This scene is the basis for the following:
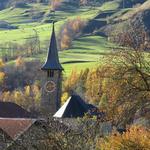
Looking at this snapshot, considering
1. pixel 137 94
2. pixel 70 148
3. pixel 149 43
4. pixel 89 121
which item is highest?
pixel 149 43

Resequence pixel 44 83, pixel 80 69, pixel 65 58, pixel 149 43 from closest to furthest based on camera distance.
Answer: pixel 149 43 → pixel 44 83 → pixel 80 69 → pixel 65 58

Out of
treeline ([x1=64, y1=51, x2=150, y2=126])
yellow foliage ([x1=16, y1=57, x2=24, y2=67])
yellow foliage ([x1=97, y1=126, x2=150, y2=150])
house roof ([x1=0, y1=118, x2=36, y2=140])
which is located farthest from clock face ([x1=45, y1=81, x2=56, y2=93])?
treeline ([x1=64, y1=51, x2=150, y2=126])

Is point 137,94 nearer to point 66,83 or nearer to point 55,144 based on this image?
point 55,144

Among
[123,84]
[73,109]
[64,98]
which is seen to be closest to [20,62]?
[64,98]

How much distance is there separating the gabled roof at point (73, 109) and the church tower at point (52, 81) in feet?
33.5

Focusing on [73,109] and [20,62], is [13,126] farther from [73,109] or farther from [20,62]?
[20,62]

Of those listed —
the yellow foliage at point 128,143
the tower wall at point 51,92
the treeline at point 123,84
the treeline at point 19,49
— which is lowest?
the treeline at point 19,49

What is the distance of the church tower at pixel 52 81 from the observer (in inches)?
3772

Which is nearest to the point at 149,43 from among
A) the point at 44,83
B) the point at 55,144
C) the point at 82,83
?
the point at 55,144

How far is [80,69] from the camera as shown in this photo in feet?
511

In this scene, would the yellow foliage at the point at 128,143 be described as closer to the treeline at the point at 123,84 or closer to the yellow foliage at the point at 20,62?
the treeline at the point at 123,84

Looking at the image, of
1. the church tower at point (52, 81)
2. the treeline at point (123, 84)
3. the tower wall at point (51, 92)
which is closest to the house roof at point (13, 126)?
the treeline at point (123, 84)

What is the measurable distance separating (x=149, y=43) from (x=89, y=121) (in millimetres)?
16467

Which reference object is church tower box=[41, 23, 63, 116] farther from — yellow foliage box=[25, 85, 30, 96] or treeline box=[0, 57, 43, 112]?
yellow foliage box=[25, 85, 30, 96]
